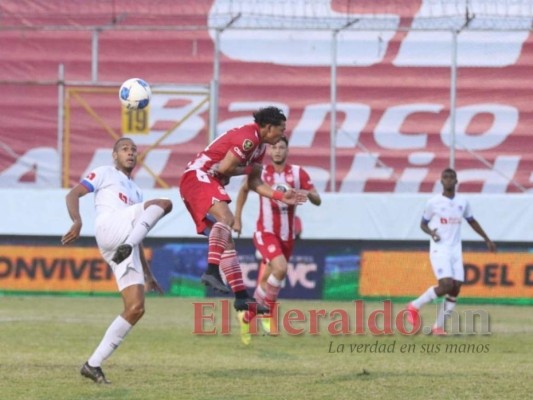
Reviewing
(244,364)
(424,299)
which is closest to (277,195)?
(244,364)

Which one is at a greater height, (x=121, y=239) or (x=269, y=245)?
(x=121, y=239)

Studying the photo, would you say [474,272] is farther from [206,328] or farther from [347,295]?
[206,328]

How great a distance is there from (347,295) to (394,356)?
9571mm

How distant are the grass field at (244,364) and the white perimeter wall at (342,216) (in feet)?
12.9

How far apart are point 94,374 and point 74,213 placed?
147 cm

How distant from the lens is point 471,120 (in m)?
28.2

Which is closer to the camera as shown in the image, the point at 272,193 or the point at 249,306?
the point at 249,306

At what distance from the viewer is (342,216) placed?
949 inches

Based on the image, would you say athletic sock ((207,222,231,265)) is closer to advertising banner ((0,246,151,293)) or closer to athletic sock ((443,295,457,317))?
athletic sock ((443,295,457,317))

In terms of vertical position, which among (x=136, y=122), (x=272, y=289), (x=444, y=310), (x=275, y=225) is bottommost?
(x=444, y=310)

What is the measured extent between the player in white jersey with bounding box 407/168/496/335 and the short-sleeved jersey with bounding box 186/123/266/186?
6023mm

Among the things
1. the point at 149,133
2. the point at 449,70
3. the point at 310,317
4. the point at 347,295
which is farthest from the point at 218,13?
the point at 310,317

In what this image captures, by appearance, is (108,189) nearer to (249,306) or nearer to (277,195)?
(277,195)

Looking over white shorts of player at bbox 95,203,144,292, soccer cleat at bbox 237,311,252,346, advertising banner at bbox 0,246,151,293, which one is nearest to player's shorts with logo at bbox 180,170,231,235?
white shorts of player at bbox 95,203,144,292
